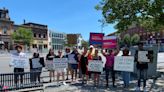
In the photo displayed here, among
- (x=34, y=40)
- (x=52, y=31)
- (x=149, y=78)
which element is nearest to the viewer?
(x=149, y=78)

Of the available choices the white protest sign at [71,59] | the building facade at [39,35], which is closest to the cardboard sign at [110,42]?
the white protest sign at [71,59]

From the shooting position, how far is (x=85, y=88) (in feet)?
45.2

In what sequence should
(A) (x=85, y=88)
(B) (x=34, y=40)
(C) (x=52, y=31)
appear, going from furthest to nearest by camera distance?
1. (C) (x=52, y=31)
2. (B) (x=34, y=40)
3. (A) (x=85, y=88)

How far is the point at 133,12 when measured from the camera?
1964 cm

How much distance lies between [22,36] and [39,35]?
766 inches

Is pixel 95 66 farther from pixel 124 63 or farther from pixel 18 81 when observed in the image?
pixel 18 81

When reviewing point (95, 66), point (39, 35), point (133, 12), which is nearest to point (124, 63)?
point (95, 66)

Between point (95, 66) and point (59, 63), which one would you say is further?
point (59, 63)

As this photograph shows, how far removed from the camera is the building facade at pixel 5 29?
90625mm

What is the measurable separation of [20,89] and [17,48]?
1.61 metres

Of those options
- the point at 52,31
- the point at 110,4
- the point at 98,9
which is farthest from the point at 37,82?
the point at 52,31

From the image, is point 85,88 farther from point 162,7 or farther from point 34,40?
point 34,40

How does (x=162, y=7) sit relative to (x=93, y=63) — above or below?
above

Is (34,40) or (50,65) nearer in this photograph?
(50,65)
